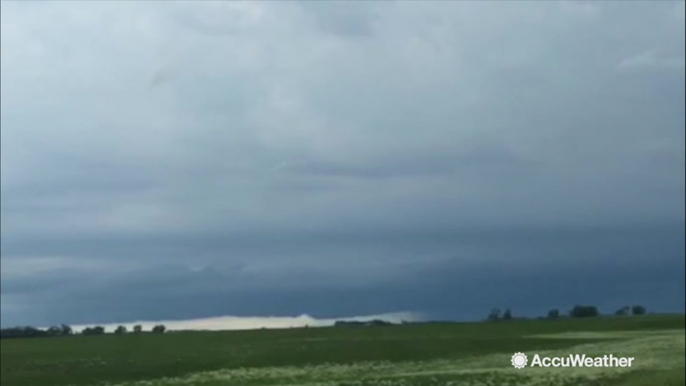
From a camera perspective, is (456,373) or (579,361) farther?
(456,373)

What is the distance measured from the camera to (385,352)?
57.2 metres

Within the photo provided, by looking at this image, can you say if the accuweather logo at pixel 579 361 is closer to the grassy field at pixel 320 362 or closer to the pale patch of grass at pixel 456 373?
the pale patch of grass at pixel 456 373

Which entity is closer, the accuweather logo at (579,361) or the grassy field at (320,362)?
the grassy field at (320,362)

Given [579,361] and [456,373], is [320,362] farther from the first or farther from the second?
[579,361]

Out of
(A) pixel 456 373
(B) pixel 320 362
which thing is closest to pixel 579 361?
(A) pixel 456 373

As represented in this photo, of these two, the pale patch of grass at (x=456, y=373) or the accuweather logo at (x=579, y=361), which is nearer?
the pale patch of grass at (x=456, y=373)

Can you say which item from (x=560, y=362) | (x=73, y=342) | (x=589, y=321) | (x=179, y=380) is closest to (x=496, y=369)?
(x=560, y=362)

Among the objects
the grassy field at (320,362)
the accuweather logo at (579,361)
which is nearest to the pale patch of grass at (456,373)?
the grassy field at (320,362)

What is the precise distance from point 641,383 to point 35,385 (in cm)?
1469

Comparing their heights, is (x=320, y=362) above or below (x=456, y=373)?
above

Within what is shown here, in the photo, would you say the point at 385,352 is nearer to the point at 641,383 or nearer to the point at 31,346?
the point at 31,346

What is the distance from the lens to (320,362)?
51.6 m

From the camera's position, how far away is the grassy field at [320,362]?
113ft

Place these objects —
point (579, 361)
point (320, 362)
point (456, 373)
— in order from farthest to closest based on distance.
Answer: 1. point (320, 362)
2. point (456, 373)
3. point (579, 361)
